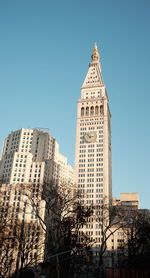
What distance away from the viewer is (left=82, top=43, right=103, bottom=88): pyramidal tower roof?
143000mm

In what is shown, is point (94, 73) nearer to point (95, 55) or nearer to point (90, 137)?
point (95, 55)

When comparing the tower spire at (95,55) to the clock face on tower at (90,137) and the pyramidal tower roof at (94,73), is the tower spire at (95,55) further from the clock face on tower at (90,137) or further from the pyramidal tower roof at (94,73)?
the clock face on tower at (90,137)

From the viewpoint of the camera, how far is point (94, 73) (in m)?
148

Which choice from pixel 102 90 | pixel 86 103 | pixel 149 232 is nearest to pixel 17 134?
pixel 86 103

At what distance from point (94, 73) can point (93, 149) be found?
51201 millimetres

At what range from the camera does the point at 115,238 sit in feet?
343

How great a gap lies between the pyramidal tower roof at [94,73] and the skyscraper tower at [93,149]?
59 cm

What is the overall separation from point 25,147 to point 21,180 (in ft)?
74.6

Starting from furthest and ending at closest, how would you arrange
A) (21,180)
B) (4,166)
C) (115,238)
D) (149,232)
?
(4,166)
(21,180)
(115,238)
(149,232)

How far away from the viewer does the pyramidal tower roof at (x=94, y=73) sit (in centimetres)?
14300

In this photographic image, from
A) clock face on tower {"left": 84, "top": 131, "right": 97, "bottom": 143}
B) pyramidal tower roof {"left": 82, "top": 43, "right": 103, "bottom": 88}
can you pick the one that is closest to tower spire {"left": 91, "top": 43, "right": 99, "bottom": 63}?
pyramidal tower roof {"left": 82, "top": 43, "right": 103, "bottom": 88}

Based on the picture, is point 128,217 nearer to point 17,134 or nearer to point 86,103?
point 86,103

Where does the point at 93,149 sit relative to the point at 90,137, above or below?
below

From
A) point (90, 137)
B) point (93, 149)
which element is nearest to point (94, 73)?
point (90, 137)
